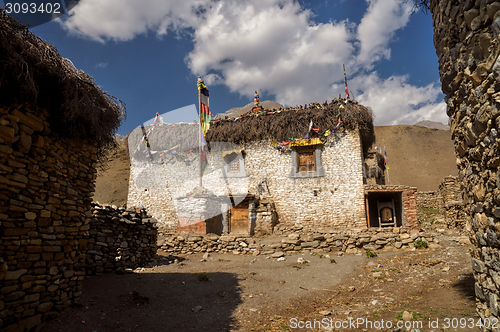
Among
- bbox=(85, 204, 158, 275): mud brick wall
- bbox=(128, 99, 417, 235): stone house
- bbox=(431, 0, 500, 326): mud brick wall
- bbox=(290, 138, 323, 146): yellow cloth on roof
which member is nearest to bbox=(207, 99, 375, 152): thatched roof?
bbox=(128, 99, 417, 235): stone house

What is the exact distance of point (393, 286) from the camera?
256 inches

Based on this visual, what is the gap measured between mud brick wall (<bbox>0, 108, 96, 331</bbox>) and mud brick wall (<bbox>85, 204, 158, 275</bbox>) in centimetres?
219

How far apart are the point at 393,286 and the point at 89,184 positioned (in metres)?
6.97

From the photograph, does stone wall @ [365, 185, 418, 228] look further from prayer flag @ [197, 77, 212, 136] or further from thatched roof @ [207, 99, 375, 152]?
prayer flag @ [197, 77, 212, 136]

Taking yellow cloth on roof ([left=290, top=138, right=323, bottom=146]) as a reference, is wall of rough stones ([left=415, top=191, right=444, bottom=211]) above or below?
below

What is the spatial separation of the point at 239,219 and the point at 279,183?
111 inches

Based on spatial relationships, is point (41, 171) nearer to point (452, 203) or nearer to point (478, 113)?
point (478, 113)

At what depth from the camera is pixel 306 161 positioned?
48.4 feet

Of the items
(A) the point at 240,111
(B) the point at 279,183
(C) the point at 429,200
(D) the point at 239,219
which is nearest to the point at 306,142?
(B) the point at 279,183

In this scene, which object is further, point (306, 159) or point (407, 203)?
point (306, 159)

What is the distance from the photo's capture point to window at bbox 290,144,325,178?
A: 14438 mm

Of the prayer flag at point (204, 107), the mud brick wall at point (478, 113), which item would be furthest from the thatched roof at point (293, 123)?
the mud brick wall at point (478, 113)


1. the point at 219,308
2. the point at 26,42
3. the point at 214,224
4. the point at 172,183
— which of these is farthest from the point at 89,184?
the point at 172,183

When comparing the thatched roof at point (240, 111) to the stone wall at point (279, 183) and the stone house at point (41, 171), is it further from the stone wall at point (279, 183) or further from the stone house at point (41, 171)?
the stone house at point (41, 171)
